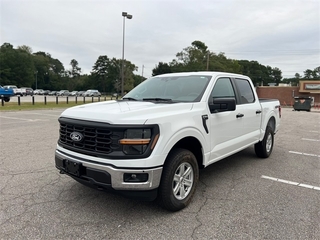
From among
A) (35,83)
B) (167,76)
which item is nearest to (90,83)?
(35,83)

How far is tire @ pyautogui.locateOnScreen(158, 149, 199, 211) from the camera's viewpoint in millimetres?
2912

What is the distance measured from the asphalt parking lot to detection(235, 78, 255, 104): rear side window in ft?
4.52

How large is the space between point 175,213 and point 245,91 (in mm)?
2976

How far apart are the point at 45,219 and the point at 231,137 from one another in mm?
2981

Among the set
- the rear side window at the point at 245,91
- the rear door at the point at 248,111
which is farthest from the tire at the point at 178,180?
the rear side window at the point at 245,91

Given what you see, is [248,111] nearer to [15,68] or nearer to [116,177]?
[116,177]

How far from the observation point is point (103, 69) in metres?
104

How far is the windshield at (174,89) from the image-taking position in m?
3.82

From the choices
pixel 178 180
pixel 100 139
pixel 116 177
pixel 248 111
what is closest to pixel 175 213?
pixel 178 180

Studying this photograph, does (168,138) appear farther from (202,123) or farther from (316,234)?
(316,234)

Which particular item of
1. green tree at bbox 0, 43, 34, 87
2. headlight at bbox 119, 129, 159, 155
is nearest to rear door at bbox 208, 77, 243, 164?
headlight at bbox 119, 129, 159, 155

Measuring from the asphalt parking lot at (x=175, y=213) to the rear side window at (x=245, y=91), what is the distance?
1.38 metres

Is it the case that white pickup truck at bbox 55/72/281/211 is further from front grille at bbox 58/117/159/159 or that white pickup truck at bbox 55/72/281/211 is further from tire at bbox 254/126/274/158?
tire at bbox 254/126/274/158

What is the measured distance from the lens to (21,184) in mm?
3941
